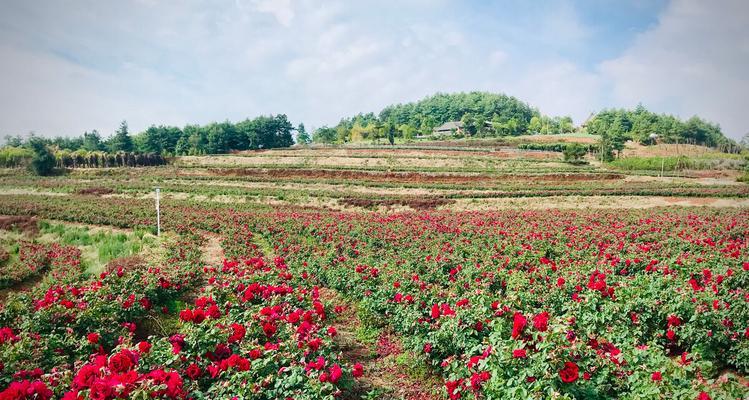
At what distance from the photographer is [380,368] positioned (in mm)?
7008

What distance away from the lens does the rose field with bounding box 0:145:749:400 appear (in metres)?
4.55

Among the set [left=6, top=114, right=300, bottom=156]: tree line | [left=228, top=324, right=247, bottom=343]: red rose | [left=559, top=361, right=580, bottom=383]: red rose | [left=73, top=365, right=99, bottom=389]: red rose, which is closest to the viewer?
[left=73, top=365, right=99, bottom=389]: red rose

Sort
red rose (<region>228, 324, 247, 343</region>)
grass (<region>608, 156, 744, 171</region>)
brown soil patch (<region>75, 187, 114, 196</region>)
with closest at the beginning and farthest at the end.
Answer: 1. red rose (<region>228, 324, 247, 343</region>)
2. brown soil patch (<region>75, 187, 114, 196</region>)
3. grass (<region>608, 156, 744, 171</region>)

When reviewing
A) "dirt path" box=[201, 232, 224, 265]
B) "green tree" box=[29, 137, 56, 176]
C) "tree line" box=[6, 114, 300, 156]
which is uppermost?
"tree line" box=[6, 114, 300, 156]

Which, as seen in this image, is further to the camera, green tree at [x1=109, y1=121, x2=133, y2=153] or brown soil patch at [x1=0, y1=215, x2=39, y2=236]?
green tree at [x1=109, y1=121, x2=133, y2=153]

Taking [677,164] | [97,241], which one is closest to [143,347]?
[97,241]

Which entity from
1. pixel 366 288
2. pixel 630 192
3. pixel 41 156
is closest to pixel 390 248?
pixel 366 288

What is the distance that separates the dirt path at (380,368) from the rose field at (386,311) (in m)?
0.04

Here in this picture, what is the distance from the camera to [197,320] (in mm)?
5781

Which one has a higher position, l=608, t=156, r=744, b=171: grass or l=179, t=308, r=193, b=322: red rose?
l=608, t=156, r=744, b=171: grass

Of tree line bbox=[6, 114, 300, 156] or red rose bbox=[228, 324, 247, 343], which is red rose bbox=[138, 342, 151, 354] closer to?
red rose bbox=[228, 324, 247, 343]

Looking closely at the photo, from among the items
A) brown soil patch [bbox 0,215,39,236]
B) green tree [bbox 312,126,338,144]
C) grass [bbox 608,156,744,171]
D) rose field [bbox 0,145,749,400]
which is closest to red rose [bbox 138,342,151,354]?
rose field [bbox 0,145,749,400]

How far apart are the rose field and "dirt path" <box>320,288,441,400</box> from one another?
4 centimetres

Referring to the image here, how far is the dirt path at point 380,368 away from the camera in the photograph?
20.3 feet
